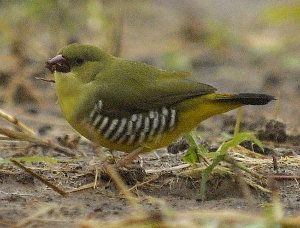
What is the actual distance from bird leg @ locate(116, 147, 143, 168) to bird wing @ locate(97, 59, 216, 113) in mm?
236

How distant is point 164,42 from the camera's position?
37.9 feet

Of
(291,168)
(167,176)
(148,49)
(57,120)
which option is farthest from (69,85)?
(148,49)

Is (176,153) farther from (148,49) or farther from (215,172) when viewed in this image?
(148,49)

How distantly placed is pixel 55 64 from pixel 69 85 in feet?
0.53

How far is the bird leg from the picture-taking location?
18.0 feet

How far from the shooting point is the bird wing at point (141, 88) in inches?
224

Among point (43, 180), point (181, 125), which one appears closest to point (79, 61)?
point (181, 125)

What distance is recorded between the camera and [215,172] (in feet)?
17.7

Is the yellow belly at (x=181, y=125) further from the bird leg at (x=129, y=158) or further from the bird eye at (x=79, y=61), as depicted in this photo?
the bird eye at (x=79, y=61)

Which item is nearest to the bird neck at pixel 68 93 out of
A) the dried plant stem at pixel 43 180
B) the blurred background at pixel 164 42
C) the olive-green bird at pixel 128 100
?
the olive-green bird at pixel 128 100

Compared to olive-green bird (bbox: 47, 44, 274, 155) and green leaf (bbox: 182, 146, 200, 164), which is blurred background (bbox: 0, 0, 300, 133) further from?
green leaf (bbox: 182, 146, 200, 164)

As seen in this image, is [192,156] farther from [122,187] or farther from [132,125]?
[122,187]

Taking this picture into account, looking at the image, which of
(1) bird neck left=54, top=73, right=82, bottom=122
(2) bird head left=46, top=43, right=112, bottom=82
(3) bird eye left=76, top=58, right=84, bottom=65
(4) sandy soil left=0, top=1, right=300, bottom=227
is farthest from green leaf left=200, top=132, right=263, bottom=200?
(3) bird eye left=76, top=58, right=84, bottom=65

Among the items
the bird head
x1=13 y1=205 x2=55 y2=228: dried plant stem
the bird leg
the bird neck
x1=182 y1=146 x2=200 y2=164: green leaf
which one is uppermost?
the bird head
